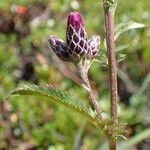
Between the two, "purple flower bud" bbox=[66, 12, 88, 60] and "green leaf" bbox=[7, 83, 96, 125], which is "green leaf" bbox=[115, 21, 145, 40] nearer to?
"purple flower bud" bbox=[66, 12, 88, 60]

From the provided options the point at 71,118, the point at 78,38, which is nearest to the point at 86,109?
the point at 78,38

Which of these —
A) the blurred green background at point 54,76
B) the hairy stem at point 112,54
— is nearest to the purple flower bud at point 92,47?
the hairy stem at point 112,54

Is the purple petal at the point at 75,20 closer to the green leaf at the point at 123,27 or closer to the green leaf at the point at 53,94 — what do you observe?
the green leaf at the point at 123,27

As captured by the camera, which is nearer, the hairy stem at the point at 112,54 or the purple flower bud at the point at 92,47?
the hairy stem at the point at 112,54

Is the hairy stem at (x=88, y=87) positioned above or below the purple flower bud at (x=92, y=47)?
below

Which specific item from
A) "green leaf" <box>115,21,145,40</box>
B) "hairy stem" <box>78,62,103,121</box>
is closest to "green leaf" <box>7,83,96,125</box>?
"hairy stem" <box>78,62,103,121</box>

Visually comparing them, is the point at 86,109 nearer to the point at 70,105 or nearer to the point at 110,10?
the point at 70,105

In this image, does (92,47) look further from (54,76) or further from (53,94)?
(54,76)

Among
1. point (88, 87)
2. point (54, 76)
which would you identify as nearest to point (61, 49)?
point (88, 87)
